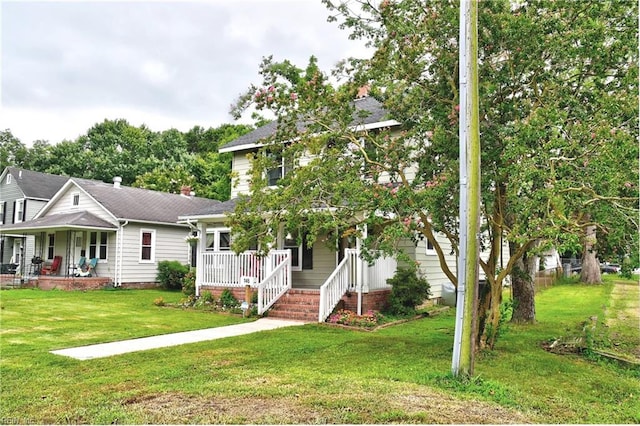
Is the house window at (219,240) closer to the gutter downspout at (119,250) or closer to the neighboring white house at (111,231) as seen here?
the neighboring white house at (111,231)

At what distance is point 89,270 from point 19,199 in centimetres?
1200

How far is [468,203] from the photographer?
19.7 feet

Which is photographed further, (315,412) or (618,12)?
(618,12)

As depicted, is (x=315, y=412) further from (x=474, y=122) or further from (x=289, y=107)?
(x=289, y=107)

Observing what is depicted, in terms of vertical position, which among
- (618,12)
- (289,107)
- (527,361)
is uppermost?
(618,12)

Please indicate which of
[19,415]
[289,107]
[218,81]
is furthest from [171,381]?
[218,81]

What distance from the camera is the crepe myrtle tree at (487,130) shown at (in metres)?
6.55

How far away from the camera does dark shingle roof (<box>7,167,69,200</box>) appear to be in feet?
97.1

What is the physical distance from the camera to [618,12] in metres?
7.20

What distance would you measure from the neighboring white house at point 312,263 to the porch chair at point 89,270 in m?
6.89

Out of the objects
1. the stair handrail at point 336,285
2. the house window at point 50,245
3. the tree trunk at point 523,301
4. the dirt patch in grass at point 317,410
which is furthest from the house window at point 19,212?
the dirt patch in grass at point 317,410

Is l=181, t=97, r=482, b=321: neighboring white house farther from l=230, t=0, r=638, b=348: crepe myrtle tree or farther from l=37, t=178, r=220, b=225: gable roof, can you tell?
l=37, t=178, r=220, b=225: gable roof

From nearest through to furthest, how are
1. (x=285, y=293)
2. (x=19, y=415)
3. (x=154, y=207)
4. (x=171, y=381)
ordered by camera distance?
(x=19, y=415)
(x=171, y=381)
(x=285, y=293)
(x=154, y=207)

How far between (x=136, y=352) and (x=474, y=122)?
634cm
